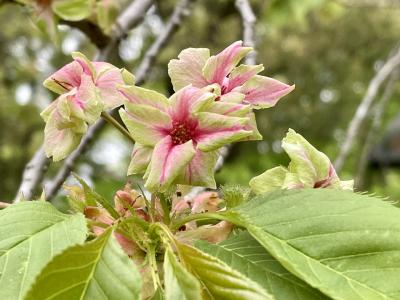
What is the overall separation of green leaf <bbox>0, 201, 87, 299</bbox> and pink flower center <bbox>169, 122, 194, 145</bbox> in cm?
12

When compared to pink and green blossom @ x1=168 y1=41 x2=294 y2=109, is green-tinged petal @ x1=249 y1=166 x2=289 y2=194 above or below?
below

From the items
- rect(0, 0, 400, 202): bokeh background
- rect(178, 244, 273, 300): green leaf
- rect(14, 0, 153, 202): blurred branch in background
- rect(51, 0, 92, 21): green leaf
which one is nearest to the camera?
rect(178, 244, 273, 300): green leaf

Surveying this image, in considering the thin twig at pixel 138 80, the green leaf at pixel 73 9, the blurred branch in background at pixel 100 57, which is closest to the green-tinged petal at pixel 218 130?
the blurred branch in background at pixel 100 57

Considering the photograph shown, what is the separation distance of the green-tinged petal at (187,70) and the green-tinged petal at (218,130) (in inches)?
2.7

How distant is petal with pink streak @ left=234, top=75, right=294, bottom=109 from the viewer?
70cm

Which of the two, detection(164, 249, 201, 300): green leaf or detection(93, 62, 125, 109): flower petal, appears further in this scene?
detection(93, 62, 125, 109): flower petal

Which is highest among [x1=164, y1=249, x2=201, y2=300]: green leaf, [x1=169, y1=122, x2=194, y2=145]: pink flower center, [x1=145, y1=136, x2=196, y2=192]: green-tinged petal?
[x1=169, y1=122, x2=194, y2=145]: pink flower center

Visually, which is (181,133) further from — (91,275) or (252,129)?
(91,275)

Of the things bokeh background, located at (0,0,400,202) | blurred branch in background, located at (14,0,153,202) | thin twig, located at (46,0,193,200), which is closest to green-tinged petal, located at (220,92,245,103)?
blurred branch in background, located at (14,0,153,202)

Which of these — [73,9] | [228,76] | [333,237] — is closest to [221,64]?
[228,76]

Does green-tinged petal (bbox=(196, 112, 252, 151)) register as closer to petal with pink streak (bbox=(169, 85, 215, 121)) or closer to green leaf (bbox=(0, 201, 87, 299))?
petal with pink streak (bbox=(169, 85, 215, 121))

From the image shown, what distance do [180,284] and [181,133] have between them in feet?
0.64

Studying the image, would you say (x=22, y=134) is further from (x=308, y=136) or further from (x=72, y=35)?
(x=308, y=136)

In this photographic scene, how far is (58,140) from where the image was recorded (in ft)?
2.28
